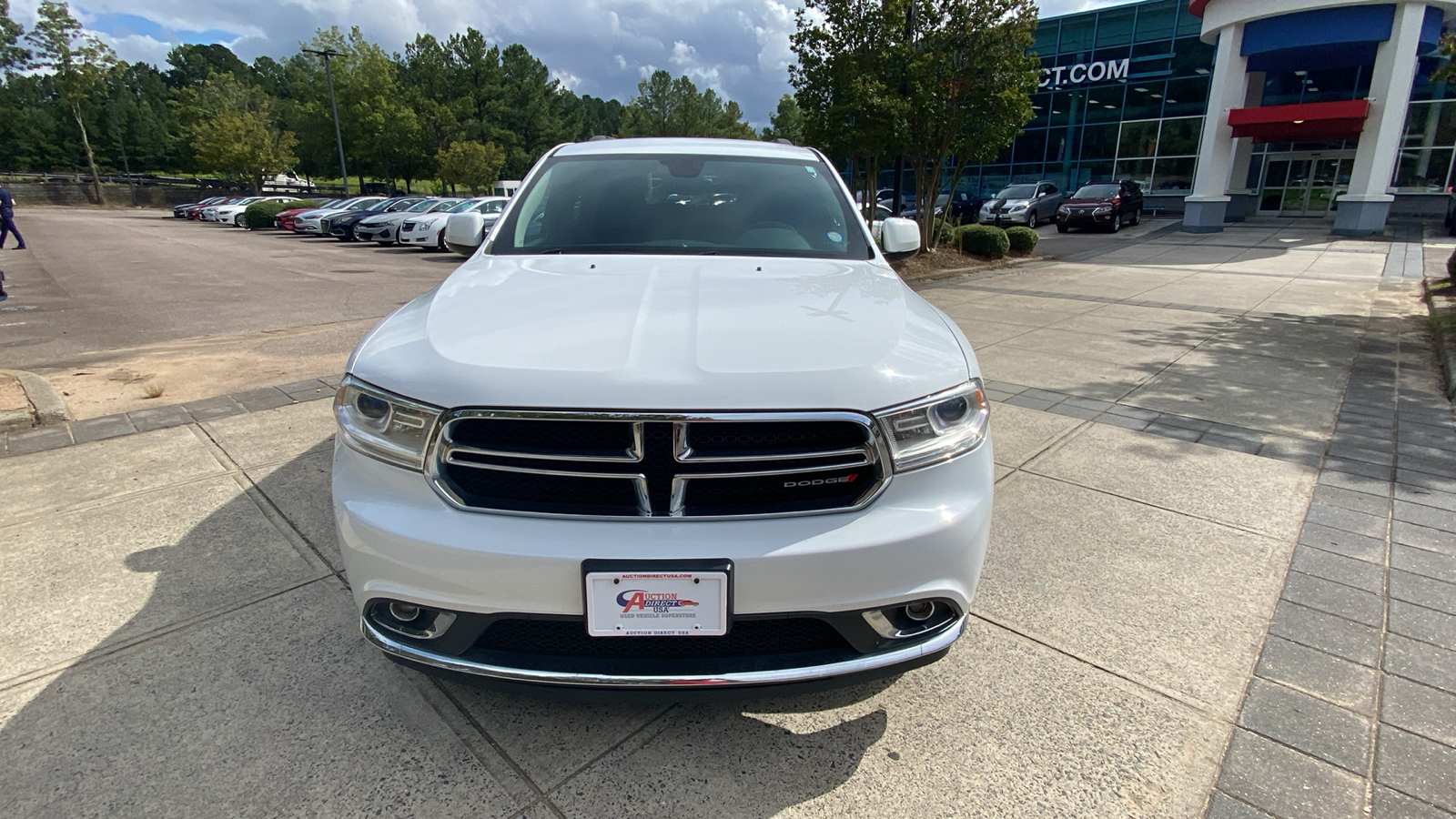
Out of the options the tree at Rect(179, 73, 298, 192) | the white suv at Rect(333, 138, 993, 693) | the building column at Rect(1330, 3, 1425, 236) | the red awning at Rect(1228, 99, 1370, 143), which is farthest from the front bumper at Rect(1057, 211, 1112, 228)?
the tree at Rect(179, 73, 298, 192)

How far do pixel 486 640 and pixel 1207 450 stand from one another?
454 centimetres

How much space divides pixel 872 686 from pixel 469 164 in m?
46.2

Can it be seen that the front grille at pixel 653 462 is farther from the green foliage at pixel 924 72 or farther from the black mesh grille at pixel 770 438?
the green foliage at pixel 924 72

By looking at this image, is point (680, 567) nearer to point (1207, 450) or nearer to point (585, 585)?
point (585, 585)

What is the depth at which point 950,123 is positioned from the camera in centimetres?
1369

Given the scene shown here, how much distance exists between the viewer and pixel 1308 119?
22.9m

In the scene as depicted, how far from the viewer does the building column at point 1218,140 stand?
76.4ft

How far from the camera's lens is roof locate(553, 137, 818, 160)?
3.65 meters

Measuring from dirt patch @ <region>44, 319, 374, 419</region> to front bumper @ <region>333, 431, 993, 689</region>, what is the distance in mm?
4675

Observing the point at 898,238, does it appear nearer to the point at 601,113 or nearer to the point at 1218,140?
the point at 1218,140

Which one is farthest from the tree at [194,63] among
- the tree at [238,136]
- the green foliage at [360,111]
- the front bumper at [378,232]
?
the front bumper at [378,232]

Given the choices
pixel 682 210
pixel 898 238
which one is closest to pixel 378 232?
pixel 682 210

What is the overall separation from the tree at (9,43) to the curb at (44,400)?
62688 millimetres

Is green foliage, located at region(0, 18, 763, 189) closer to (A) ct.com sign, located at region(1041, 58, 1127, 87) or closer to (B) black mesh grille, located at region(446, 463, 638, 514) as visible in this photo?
(A) ct.com sign, located at region(1041, 58, 1127, 87)
